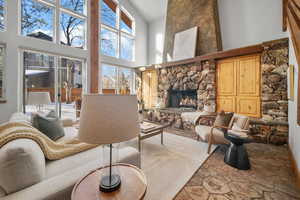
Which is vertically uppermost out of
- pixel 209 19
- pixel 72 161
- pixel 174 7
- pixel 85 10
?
pixel 174 7

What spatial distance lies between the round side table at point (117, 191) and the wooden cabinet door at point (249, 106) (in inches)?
150

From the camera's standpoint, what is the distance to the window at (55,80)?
3848 mm

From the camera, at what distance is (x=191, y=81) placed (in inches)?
183

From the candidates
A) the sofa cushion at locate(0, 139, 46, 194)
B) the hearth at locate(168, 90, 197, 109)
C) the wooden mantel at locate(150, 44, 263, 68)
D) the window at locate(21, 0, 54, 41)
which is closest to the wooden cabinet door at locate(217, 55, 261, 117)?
the wooden mantel at locate(150, 44, 263, 68)

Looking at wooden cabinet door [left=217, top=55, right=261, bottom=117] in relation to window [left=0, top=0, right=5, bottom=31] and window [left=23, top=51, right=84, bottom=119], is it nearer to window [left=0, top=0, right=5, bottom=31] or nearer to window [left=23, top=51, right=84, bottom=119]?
window [left=23, top=51, right=84, bottom=119]

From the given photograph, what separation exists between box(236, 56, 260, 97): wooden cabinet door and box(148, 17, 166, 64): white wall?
3516 mm

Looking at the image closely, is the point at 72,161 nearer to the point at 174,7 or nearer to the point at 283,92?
the point at 283,92

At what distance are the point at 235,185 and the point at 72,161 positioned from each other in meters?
2.01

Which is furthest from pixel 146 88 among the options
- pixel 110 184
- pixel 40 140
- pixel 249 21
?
pixel 110 184

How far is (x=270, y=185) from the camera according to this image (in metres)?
1.69

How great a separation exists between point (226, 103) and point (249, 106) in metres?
0.57

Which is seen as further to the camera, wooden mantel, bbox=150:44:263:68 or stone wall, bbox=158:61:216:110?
stone wall, bbox=158:61:216:110

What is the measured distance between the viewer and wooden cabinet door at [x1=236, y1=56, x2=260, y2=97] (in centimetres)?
348

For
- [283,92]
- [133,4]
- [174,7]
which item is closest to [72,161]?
[283,92]
